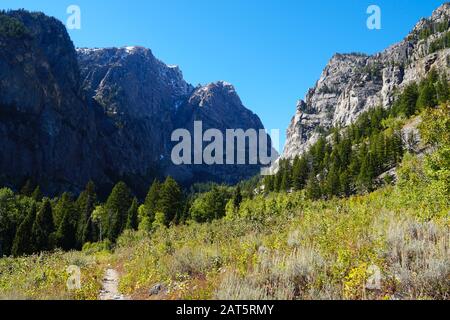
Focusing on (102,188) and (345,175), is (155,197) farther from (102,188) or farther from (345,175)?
(102,188)

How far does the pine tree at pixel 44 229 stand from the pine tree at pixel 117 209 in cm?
1064

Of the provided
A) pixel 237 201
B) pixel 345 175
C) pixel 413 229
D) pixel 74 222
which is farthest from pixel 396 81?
pixel 413 229

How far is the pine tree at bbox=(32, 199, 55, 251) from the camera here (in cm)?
6072

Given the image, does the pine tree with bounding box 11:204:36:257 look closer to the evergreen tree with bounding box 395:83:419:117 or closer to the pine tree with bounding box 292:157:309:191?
the pine tree with bounding box 292:157:309:191

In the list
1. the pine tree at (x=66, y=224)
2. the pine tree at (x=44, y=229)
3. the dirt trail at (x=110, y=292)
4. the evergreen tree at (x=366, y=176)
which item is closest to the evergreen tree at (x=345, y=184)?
the evergreen tree at (x=366, y=176)

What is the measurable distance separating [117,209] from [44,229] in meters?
14.5

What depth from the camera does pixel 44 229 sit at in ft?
217

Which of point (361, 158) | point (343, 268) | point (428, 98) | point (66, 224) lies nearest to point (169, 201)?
point (66, 224)

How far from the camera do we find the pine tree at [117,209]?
70625 millimetres

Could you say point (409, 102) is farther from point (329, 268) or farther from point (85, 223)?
point (329, 268)

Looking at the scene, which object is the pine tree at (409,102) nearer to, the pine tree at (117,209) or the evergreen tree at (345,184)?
the evergreen tree at (345,184)

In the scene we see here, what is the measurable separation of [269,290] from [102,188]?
187 m
